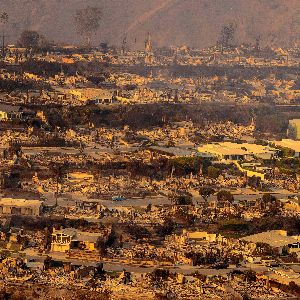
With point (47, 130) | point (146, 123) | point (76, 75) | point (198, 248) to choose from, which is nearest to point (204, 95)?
point (76, 75)

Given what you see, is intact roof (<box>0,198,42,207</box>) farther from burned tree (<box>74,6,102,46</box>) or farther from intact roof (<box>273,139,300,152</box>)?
burned tree (<box>74,6,102,46</box>)

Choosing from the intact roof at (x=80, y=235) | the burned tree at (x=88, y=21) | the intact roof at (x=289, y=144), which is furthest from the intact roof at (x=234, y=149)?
the burned tree at (x=88, y=21)

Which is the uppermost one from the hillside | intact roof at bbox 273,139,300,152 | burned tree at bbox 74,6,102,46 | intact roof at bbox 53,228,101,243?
the hillside

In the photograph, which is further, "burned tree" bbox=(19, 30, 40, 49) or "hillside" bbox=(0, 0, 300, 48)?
"hillside" bbox=(0, 0, 300, 48)

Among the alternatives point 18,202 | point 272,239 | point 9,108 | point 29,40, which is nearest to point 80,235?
point 18,202

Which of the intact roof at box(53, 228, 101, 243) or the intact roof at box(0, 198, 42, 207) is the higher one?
the intact roof at box(0, 198, 42, 207)

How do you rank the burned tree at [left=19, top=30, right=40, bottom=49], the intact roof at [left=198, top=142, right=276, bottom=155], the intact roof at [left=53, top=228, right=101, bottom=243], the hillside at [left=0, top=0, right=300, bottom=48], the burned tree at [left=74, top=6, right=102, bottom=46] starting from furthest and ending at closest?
1. the hillside at [left=0, top=0, right=300, bottom=48]
2. the burned tree at [left=74, top=6, right=102, bottom=46]
3. the burned tree at [left=19, top=30, right=40, bottom=49]
4. the intact roof at [left=198, top=142, right=276, bottom=155]
5. the intact roof at [left=53, top=228, right=101, bottom=243]

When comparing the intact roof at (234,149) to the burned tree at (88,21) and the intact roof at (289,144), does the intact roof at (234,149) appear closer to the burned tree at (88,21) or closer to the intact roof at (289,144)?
the intact roof at (289,144)

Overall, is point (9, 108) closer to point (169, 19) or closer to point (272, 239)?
point (272, 239)

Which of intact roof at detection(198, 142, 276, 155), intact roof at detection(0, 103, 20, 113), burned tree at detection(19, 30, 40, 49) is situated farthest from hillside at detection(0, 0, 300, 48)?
intact roof at detection(198, 142, 276, 155)
